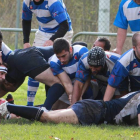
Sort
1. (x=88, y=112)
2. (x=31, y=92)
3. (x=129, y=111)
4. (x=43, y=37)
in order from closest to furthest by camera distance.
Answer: (x=88, y=112) → (x=129, y=111) → (x=31, y=92) → (x=43, y=37)

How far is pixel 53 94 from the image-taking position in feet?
18.6

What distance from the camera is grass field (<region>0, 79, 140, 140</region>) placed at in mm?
4168

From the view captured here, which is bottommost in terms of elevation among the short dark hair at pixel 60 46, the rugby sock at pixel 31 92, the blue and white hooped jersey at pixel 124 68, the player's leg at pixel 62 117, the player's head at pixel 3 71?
the rugby sock at pixel 31 92

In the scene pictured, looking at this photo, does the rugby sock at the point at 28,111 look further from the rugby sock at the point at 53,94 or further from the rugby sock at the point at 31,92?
the rugby sock at the point at 31,92

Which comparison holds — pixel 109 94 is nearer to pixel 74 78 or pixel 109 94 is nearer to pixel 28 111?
pixel 74 78

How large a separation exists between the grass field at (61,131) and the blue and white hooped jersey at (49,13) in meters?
2.31

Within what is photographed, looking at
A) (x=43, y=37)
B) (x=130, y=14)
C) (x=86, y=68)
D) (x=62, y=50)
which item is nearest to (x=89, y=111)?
(x=86, y=68)

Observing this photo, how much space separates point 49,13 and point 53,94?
6.00 feet

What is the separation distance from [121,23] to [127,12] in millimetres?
234

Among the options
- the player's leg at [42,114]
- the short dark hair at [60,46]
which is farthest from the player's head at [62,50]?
the player's leg at [42,114]

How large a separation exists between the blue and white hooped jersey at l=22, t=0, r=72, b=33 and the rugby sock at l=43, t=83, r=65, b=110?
4.61 ft

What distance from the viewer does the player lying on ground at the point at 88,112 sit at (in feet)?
16.1

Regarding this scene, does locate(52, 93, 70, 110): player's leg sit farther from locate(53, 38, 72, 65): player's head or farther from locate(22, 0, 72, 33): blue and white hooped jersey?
locate(22, 0, 72, 33): blue and white hooped jersey

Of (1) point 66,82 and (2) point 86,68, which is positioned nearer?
(2) point 86,68
